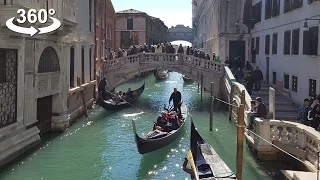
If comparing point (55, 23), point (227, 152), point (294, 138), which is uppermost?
point (55, 23)

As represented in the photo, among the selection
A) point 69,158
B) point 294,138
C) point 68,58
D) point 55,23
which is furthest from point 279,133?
point 68,58

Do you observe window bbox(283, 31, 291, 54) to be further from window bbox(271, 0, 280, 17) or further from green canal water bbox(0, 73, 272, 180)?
green canal water bbox(0, 73, 272, 180)

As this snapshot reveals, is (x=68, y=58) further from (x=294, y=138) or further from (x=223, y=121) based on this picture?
(x=294, y=138)

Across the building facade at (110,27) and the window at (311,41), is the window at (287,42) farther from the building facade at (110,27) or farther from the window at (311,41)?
the building facade at (110,27)

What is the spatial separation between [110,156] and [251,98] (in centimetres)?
531

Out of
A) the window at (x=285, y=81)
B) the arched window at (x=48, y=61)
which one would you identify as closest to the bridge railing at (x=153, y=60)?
the window at (x=285, y=81)

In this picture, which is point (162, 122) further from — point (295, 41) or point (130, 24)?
point (130, 24)

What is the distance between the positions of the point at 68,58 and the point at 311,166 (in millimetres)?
7311

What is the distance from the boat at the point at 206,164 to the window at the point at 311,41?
185 inches

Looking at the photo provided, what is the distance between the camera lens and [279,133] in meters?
8.10

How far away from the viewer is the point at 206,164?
682 cm

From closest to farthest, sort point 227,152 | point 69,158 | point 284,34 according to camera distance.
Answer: point 69,158, point 227,152, point 284,34

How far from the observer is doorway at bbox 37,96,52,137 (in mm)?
10023

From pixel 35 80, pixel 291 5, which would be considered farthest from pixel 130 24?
pixel 35 80
